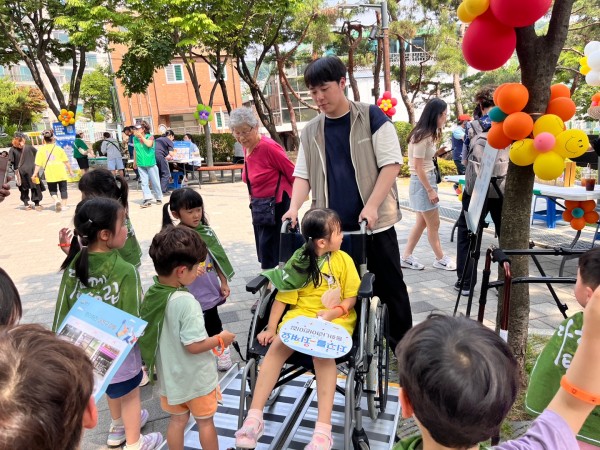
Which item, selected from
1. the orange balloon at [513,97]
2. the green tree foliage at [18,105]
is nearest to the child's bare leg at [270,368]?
the orange balloon at [513,97]

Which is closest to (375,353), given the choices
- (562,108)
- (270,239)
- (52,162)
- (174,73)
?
(562,108)

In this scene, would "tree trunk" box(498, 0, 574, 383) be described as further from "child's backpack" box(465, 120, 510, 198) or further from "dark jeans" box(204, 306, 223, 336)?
"dark jeans" box(204, 306, 223, 336)

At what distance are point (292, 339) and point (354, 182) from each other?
43.5 inches

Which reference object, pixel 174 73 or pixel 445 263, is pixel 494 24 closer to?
pixel 445 263

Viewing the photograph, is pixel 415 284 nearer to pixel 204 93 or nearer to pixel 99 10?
pixel 99 10

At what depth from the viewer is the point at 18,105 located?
35.5 metres

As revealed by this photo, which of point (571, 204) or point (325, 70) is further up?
point (325, 70)

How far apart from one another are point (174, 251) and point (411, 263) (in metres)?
3.60

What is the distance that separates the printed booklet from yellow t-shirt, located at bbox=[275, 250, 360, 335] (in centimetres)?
83

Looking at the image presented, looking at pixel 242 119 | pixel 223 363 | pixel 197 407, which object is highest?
pixel 242 119

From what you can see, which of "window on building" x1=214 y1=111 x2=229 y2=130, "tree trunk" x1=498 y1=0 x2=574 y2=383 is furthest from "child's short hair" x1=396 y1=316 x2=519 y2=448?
"window on building" x1=214 y1=111 x2=229 y2=130

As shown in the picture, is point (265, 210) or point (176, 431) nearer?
point (176, 431)

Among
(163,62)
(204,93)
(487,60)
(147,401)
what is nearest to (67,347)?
(147,401)

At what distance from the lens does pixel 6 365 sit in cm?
80
